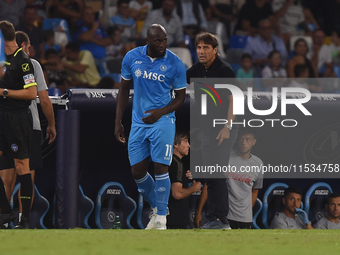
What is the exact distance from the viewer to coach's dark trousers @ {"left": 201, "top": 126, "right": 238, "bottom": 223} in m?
4.99

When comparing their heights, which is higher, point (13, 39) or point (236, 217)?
point (13, 39)

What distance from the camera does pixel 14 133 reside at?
4.63 meters

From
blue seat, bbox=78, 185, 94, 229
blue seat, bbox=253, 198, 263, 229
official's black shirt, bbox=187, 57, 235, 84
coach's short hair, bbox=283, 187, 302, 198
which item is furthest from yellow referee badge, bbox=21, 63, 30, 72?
coach's short hair, bbox=283, 187, 302, 198

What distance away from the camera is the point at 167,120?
4.64 meters

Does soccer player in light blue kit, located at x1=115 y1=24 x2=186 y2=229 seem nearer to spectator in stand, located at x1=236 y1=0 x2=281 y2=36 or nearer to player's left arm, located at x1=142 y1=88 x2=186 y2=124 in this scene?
player's left arm, located at x1=142 y1=88 x2=186 y2=124

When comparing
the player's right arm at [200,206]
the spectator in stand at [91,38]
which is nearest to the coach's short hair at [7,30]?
the player's right arm at [200,206]

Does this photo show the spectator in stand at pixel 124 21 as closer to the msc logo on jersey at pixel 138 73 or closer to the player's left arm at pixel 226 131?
the player's left arm at pixel 226 131

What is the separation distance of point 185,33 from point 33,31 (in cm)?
298
